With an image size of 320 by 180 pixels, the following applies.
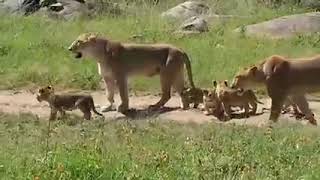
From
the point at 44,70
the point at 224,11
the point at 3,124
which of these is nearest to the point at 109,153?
the point at 3,124

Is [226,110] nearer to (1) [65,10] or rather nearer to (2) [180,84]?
(2) [180,84]

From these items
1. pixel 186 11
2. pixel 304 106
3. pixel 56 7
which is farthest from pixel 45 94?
pixel 186 11

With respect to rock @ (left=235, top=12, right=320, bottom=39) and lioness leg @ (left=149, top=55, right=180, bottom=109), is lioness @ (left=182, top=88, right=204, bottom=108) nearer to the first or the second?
lioness leg @ (left=149, top=55, right=180, bottom=109)

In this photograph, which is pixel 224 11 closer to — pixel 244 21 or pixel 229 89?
pixel 244 21

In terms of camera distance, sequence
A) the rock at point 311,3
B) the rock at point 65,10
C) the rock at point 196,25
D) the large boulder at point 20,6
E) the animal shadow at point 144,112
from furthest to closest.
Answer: the rock at point 311,3 → the large boulder at point 20,6 → the rock at point 65,10 → the rock at point 196,25 → the animal shadow at point 144,112

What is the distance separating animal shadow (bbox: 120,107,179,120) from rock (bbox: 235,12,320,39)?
5559mm

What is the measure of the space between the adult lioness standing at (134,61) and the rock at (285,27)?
5.20 meters

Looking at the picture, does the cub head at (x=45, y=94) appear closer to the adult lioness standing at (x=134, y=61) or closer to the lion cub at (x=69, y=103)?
the lion cub at (x=69, y=103)

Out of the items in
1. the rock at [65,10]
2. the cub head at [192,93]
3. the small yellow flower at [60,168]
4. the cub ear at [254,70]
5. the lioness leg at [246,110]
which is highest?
the small yellow flower at [60,168]

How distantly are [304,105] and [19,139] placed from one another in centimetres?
410

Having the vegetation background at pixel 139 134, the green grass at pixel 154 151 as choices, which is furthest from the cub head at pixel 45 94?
the green grass at pixel 154 151

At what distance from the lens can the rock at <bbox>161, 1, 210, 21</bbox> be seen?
1989 centimetres

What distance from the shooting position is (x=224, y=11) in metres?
21.9

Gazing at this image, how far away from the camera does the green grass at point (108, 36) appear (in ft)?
45.4
